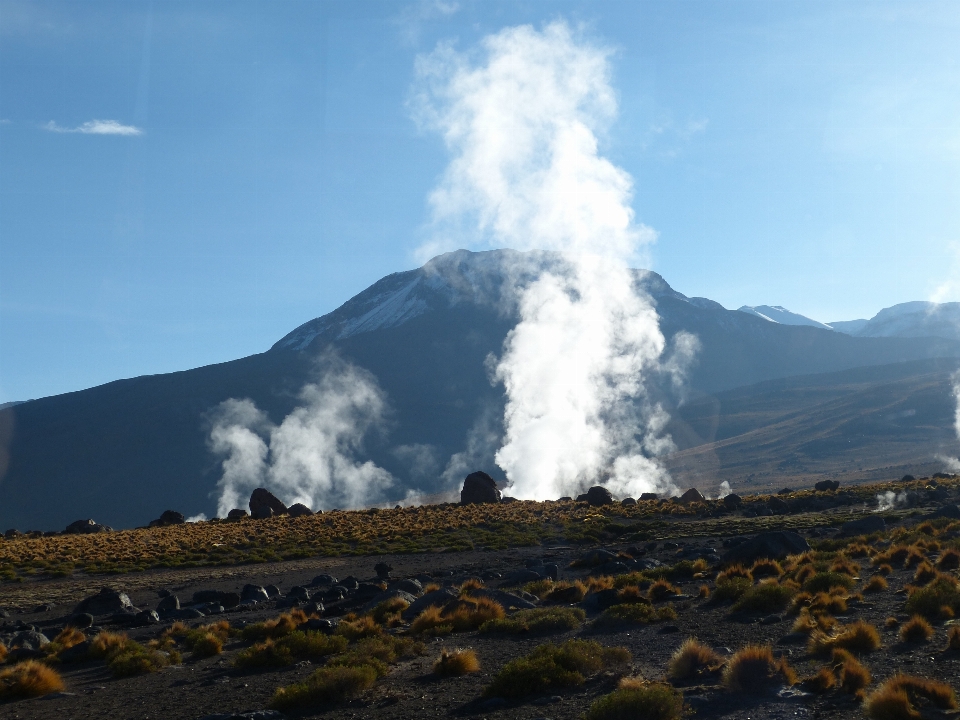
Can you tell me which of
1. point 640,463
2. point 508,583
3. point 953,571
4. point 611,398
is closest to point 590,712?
point 953,571

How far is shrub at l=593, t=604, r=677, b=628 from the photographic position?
15398mm

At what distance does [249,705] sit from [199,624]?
31.5ft

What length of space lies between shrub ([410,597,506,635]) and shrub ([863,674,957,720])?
29.3ft

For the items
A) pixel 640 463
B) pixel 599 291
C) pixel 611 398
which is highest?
pixel 599 291

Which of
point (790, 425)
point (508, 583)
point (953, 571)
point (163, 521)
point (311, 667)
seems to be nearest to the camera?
point (311, 667)

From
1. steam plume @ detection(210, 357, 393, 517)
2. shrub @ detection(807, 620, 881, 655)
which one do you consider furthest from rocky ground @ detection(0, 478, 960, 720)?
steam plume @ detection(210, 357, 393, 517)

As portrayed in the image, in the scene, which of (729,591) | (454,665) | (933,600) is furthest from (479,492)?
(454,665)

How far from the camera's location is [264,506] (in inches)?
2790

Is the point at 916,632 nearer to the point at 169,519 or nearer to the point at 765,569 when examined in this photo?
the point at 765,569

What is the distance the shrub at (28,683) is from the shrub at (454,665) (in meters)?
6.36

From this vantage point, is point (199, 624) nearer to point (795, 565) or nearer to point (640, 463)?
point (795, 565)

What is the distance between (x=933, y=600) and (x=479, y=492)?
6084 cm

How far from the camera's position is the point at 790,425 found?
188375 millimetres

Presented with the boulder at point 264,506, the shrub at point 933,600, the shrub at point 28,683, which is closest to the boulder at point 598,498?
the boulder at point 264,506
